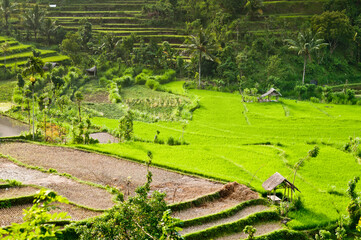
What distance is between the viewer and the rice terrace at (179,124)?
12094 millimetres

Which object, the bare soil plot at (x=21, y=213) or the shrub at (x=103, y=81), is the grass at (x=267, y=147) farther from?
the shrub at (x=103, y=81)

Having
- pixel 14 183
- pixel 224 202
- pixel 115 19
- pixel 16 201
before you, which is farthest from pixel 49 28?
pixel 224 202

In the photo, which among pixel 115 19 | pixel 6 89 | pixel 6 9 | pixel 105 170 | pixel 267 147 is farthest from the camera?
pixel 115 19

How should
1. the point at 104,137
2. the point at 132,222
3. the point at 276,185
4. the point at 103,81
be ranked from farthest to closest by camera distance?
the point at 103,81
the point at 104,137
the point at 276,185
the point at 132,222

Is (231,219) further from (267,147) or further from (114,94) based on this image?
(114,94)

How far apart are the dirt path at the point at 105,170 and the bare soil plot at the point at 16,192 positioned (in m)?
2.11

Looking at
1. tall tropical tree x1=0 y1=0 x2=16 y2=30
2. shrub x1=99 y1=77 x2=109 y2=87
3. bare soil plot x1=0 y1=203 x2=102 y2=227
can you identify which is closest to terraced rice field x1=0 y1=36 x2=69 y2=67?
tall tropical tree x1=0 y1=0 x2=16 y2=30

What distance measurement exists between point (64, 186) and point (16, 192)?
172 cm

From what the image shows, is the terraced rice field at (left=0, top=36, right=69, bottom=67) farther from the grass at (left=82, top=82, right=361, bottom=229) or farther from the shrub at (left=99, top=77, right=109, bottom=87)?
the grass at (left=82, top=82, right=361, bottom=229)

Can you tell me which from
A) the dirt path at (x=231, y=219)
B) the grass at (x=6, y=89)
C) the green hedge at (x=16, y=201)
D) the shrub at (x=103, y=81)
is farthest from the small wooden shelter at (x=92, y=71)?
the dirt path at (x=231, y=219)

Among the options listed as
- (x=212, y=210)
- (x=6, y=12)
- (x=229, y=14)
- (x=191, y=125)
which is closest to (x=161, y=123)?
(x=191, y=125)

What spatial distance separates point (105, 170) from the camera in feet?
52.5

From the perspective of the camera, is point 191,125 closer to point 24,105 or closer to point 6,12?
point 24,105

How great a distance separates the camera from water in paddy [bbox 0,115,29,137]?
73.7 feet
